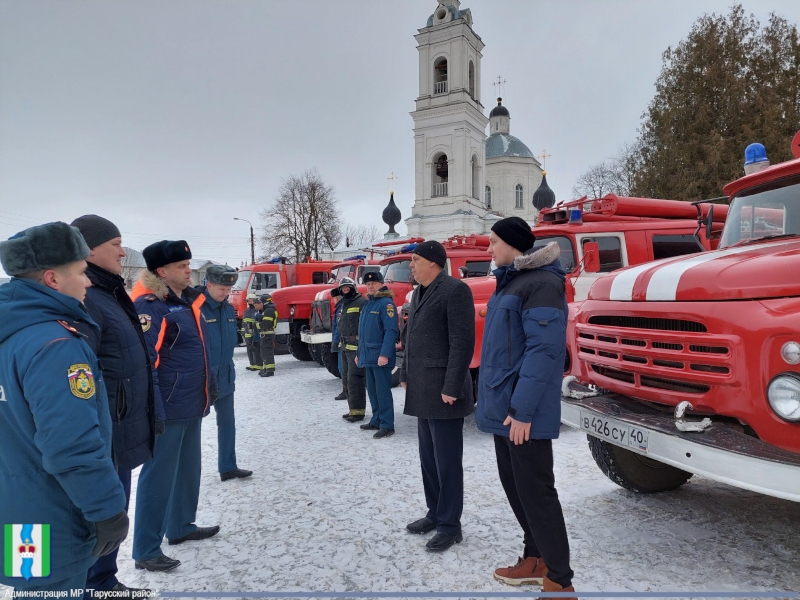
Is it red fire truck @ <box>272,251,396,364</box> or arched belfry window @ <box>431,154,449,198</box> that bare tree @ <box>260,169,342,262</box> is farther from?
red fire truck @ <box>272,251,396,364</box>

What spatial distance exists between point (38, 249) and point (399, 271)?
7.47 m

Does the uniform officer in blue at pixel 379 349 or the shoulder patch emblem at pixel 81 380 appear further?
the uniform officer in blue at pixel 379 349

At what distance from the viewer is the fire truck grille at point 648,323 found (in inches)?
107

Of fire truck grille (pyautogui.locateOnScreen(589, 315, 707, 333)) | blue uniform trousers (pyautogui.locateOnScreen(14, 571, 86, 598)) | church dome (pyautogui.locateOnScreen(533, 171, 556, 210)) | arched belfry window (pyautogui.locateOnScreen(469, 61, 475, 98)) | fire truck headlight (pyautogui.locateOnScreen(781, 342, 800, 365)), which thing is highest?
arched belfry window (pyautogui.locateOnScreen(469, 61, 475, 98))

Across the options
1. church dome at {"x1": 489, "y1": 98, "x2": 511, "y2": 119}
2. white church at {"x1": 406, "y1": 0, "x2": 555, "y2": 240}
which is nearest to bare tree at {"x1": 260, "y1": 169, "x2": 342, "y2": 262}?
white church at {"x1": 406, "y1": 0, "x2": 555, "y2": 240}

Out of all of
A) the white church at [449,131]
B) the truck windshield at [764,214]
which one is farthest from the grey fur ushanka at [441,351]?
the white church at [449,131]

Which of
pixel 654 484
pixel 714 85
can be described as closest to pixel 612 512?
pixel 654 484

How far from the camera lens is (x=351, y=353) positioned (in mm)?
6746

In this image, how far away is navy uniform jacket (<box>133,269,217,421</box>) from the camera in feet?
10.5

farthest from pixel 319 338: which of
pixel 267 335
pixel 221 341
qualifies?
pixel 221 341

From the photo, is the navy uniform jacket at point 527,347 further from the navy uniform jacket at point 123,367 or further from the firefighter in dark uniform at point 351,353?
the firefighter in dark uniform at point 351,353

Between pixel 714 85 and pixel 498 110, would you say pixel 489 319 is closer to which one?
pixel 714 85

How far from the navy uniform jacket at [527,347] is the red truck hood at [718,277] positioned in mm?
671

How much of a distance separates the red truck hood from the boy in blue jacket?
0.69m
